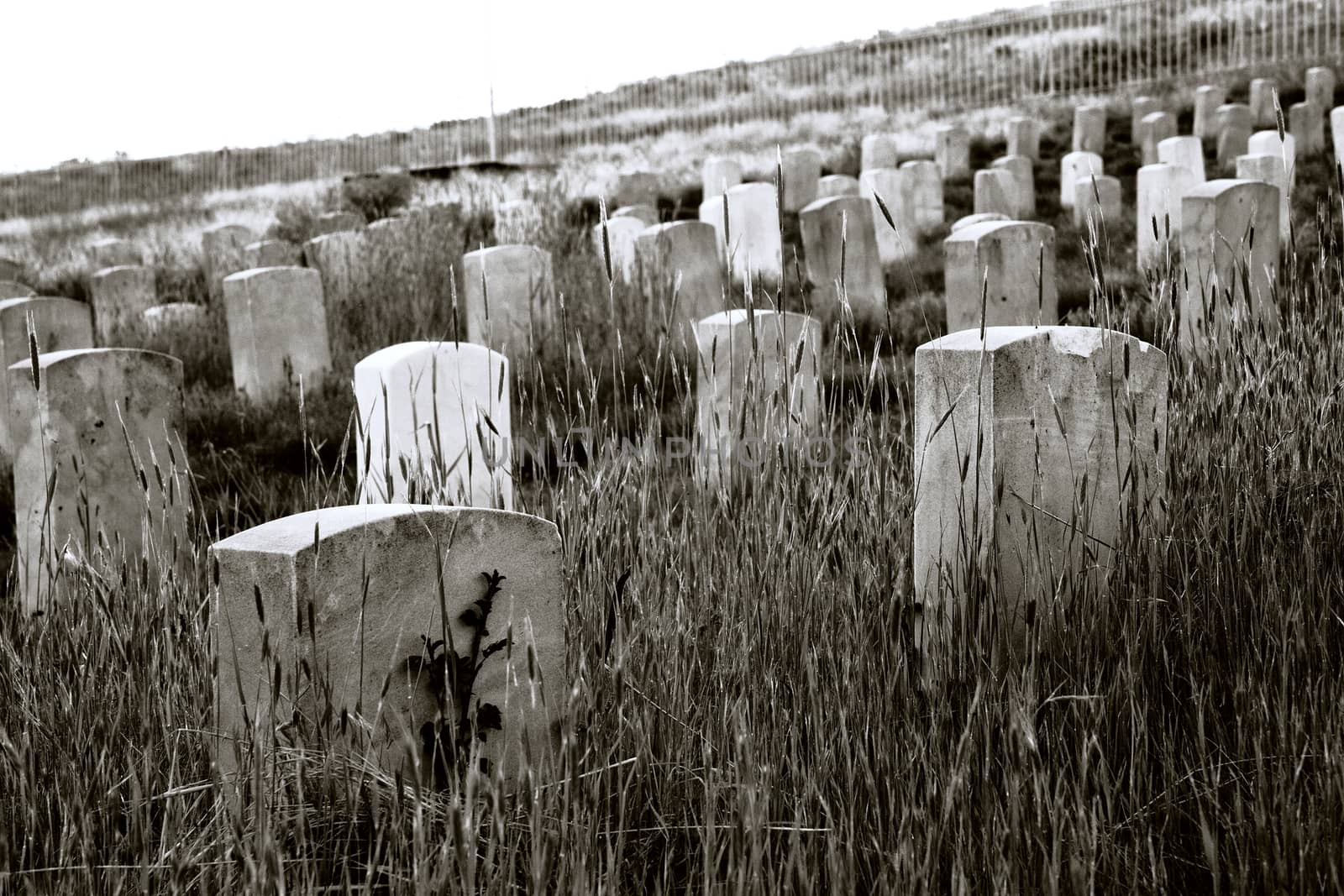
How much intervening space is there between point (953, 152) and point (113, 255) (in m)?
8.98

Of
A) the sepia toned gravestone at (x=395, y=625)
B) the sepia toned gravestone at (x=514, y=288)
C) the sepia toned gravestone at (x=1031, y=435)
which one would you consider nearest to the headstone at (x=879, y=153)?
the sepia toned gravestone at (x=514, y=288)

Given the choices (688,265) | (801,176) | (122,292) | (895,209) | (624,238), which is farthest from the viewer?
(801,176)

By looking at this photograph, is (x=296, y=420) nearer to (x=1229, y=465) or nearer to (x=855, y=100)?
(x=1229, y=465)

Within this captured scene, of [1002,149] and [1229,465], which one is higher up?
[1002,149]

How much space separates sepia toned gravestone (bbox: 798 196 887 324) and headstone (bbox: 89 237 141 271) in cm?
794

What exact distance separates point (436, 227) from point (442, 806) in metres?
8.20

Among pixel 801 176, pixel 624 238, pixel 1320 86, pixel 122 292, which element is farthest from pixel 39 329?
pixel 1320 86

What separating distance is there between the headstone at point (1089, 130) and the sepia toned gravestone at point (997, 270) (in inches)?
347

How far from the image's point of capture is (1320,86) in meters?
14.0

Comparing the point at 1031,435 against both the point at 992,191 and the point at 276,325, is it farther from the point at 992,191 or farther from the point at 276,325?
the point at 992,191

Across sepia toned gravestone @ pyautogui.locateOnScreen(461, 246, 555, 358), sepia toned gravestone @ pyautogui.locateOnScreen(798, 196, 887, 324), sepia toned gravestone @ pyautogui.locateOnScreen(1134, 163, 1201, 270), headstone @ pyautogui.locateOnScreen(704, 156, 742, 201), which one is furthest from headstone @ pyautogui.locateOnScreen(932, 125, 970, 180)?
sepia toned gravestone @ pyautogui.locateOnScreen(461, 246, 555, 358)

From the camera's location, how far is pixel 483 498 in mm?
3633

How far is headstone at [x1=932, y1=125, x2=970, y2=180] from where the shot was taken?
13703 millimetres

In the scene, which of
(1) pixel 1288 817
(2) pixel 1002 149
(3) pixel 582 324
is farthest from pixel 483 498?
(2) pixel 1002 149
